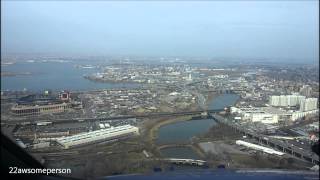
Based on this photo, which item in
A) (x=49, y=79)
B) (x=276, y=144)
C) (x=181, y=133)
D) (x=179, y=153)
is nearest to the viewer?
(x=179, y=153)

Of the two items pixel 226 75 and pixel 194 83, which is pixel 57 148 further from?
pixel 226 75

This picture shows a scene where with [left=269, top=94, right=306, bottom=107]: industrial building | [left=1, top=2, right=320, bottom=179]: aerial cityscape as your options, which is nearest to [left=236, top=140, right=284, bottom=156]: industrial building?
[left=1, top=2, right=320, bottom=179]: aerial cityscape

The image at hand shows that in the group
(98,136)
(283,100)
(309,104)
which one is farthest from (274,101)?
(98,136)

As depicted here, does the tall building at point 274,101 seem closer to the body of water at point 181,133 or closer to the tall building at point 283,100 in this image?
the tall building at point 283,100

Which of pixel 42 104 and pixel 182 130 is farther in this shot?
pixel 182 130

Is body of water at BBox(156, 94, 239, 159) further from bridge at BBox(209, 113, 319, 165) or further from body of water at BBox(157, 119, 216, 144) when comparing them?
bridge at BBox(209, 113, 319, 165)

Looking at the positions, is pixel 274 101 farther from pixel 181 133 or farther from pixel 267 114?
pixel 181 133
